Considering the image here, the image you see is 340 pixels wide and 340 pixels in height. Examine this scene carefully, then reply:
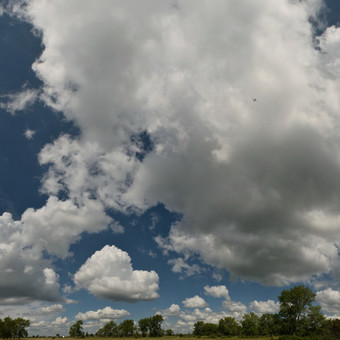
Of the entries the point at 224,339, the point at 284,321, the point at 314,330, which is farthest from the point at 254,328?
the point at 314,330

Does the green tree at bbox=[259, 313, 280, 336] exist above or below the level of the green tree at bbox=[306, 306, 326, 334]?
below

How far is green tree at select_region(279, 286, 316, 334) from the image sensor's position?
5615 inches

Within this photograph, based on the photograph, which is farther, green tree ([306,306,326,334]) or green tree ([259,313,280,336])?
green tree ([259,313,280,336])

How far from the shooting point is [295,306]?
144250 millimetres

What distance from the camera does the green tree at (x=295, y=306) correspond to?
468ft

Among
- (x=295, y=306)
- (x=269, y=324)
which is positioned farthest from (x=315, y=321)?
(x=269, y=324)

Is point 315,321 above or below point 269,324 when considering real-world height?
above

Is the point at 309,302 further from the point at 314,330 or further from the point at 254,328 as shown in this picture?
the point at 254,328

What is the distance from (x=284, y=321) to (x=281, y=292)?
15.9 meters

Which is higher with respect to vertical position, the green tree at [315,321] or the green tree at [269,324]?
the green tree at [315,321]

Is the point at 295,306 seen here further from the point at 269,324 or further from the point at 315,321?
the point at 269,324

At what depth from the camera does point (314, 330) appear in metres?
138

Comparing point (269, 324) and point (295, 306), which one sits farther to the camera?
point (269, 324)

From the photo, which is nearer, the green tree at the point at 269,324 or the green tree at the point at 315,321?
the green tree at the point at 315,321
